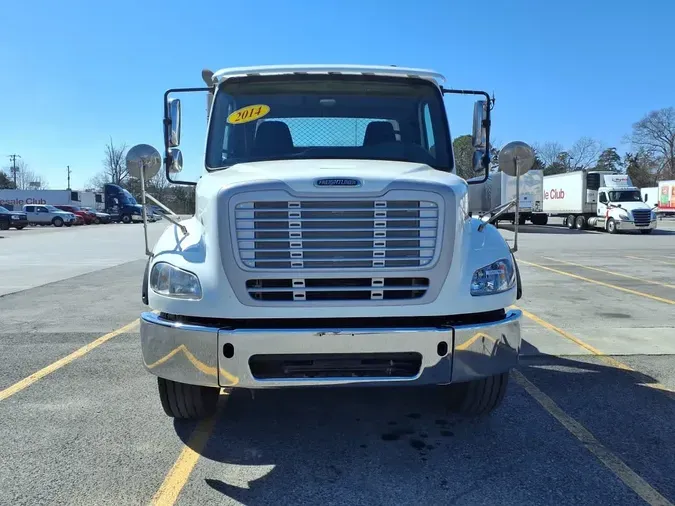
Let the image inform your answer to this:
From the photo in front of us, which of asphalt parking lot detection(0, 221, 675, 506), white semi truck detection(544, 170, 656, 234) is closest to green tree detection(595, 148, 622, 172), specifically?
white semi truck detection(544, 170, 656, 234)

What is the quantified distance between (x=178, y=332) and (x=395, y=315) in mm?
1283

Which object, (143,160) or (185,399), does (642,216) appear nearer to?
(143,160)

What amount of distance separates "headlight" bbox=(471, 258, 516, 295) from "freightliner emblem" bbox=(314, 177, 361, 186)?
0.93m

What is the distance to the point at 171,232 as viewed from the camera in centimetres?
391

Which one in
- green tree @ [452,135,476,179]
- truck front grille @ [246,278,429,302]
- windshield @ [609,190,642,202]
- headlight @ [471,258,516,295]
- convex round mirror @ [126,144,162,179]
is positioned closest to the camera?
truck front grille @ [246,278,429,302]

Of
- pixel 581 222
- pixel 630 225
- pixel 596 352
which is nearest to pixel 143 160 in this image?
pixel 596 352

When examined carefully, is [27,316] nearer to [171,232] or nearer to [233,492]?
[171,232]

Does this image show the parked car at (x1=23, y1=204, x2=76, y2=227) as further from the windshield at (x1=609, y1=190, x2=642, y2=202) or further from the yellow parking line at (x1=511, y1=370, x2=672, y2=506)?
the yellow parking line at (x1=511, y1=370, x2=672, y2=506)

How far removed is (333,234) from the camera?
332 centimetres

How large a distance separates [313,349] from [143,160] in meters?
2.08

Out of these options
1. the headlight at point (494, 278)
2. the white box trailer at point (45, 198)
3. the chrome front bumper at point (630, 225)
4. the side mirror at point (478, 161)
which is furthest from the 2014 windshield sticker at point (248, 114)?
the white box trailer at point (45, 198)

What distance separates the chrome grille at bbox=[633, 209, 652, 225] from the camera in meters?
28.1

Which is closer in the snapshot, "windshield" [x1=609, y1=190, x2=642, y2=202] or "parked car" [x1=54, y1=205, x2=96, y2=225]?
"windshield" [x1=609, y1=190, x2=642, y2=202]

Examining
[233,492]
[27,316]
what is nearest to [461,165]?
[233,492]
